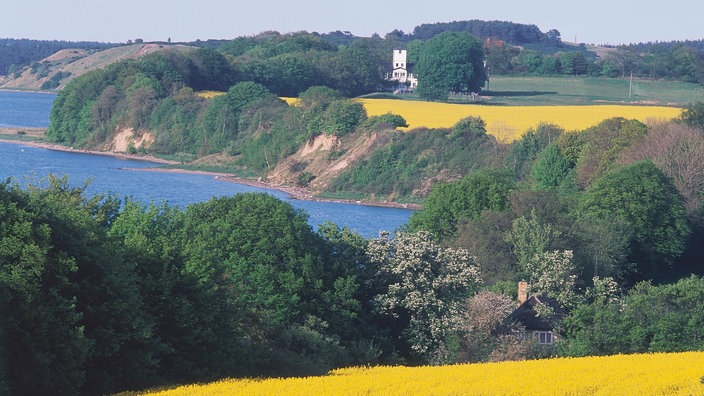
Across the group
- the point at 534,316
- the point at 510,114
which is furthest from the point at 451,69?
the point at 534,316

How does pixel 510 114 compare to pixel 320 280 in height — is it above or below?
below

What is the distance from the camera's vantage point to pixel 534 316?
3359cm

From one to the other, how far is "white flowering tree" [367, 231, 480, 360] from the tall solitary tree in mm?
78317

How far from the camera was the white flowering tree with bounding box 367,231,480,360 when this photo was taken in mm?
30688

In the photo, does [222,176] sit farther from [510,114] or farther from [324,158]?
[510,114]

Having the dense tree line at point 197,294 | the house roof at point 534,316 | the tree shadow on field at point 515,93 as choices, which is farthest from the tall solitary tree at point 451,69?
the dense tree line at point 197,294

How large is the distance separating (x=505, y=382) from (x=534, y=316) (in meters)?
13.7

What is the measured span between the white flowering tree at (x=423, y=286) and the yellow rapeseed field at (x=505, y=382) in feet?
23.8

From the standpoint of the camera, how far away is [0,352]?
60.3 ft

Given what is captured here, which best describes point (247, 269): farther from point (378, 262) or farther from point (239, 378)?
point (239, 378)

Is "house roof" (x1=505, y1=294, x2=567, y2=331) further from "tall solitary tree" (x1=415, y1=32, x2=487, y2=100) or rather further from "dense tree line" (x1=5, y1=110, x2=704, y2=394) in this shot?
"tall solitary tree" (x1=415, y1=32, x2=487, y2=100)

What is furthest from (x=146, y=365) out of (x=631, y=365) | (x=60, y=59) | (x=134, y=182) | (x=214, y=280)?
(x=60, y=59)

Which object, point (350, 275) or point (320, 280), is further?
point (350, 275)

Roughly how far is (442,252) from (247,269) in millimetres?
6403
